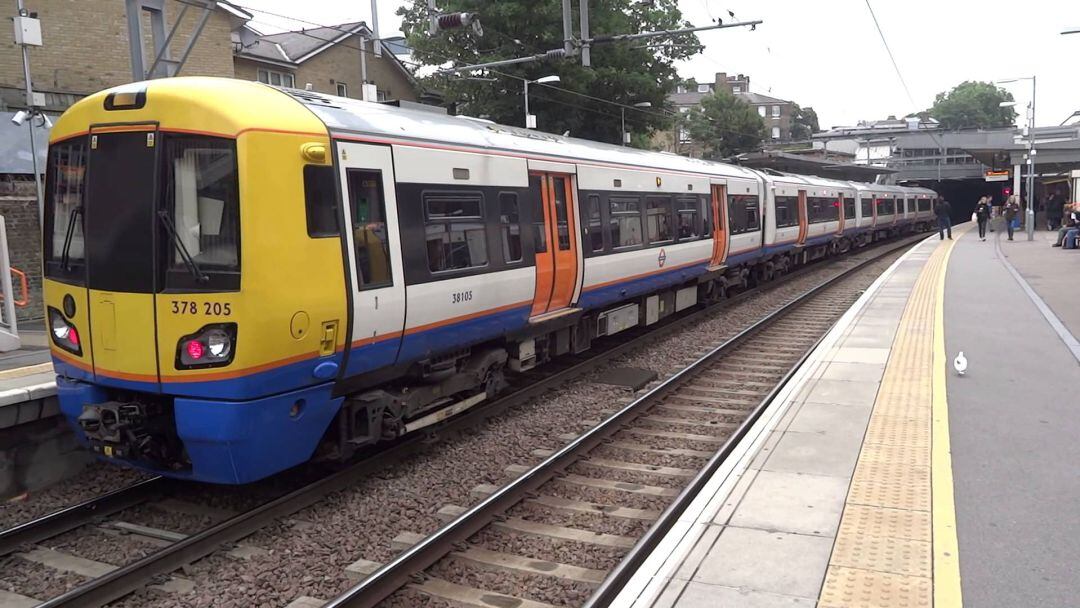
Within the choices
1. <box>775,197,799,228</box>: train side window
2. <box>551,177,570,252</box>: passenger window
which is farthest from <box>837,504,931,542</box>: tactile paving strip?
<box>775,197,799,228</box>: train side window

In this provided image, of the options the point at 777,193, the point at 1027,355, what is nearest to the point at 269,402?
the point at 1027,355

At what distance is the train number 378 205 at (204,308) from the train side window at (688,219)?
29.4 ft

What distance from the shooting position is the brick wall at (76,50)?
67.4 ft

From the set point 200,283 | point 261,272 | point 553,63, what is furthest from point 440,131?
point 553,63

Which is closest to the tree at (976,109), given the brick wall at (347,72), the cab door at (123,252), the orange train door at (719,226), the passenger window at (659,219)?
the brick wall at (347,72)

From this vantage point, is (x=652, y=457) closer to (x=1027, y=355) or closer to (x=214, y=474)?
(x=214, y=474)

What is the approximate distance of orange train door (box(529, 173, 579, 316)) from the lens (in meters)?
8.50

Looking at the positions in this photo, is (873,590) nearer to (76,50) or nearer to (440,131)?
(440,131)

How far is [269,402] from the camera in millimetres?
5141

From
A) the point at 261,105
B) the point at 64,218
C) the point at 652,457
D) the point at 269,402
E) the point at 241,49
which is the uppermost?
the point at 241,49

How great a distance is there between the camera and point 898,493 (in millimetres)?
5055

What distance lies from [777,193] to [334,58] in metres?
22.6

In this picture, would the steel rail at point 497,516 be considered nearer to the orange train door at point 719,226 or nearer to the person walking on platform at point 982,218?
the orange train door at point 719,226

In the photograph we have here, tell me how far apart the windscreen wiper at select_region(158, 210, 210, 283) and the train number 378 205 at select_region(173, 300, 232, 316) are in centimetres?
17
